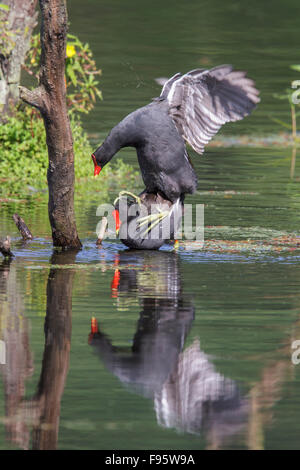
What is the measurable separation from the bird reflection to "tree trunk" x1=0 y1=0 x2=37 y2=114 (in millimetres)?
6311

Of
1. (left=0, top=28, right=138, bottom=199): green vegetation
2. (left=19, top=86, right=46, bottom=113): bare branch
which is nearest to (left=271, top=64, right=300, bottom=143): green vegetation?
(left=0, top=28, right=138, bottom=199): green vegetation

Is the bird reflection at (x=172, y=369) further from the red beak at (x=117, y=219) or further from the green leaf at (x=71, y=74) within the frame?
the green leaf at (x=71, y=74)

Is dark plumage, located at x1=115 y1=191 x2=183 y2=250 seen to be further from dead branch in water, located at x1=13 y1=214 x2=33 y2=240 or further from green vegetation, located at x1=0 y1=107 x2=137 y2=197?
green vegetation, located at x1=0 y1=107 x2=137 y2=197

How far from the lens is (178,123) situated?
9.88 metres

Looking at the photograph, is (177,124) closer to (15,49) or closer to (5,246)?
(5,246)

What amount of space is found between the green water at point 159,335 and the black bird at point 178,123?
26.7 inches

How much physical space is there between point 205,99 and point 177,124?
0.35m

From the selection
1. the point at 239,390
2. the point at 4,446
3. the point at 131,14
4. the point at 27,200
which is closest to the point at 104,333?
the point at 239,390

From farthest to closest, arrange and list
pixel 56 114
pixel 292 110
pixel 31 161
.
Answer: pixel 292 110
pixel 31 161
pixel 56 114

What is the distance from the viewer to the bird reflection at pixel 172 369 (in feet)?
18.2

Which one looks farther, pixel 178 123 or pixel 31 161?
pixel 31 161

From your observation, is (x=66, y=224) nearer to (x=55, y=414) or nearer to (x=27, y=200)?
(x=27, y=200)

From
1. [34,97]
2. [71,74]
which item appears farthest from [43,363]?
[71,74]

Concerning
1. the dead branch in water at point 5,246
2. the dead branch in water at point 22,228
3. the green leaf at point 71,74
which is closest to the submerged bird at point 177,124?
the dead branch in water at point 22,228
